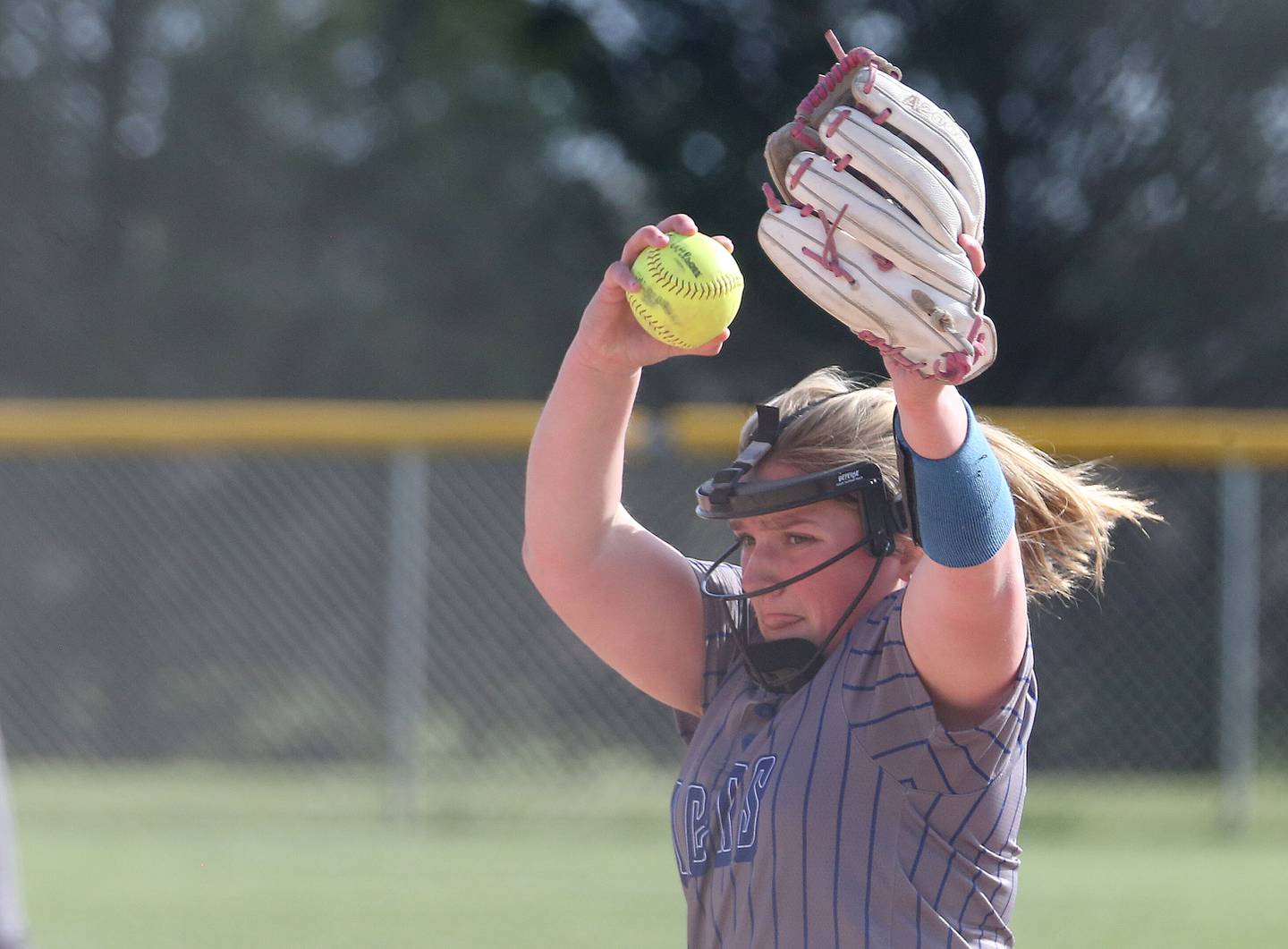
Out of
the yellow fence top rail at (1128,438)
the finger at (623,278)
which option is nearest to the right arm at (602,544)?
the finger at (623,278)

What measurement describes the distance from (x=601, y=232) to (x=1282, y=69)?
4.57m

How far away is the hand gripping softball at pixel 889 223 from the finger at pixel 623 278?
42 cm

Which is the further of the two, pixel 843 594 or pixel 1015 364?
pixel 1015 364

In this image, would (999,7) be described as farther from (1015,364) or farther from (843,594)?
(843,594)

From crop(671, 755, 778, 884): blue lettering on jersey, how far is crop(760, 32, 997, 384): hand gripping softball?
2.02 ft

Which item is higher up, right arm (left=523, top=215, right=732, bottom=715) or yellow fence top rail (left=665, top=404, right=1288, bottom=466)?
yellow fence top rail (left=665, top=404, right=1288, bottom=466)

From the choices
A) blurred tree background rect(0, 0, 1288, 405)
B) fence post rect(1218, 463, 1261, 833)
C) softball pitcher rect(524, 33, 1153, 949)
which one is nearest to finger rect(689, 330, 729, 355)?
softball pitcher rect(524, 33, 1153, 949)

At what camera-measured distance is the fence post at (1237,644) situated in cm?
711

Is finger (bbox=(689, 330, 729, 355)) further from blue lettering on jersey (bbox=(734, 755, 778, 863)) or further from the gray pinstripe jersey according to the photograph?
blue lettering on jersey (bbox=(734, 755, 778, 863))

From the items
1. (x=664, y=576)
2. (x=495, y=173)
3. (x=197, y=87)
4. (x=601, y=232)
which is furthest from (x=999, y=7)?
(x=664, y=576)

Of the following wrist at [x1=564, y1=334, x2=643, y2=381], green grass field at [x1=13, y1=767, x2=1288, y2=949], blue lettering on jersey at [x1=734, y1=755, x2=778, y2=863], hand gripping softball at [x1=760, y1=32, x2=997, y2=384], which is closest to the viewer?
hand gripping softball at [x1=760, y1=32, x2=997, y2=384]

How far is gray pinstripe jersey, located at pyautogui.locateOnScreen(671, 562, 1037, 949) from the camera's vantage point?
6.21 ft

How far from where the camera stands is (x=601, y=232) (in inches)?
451

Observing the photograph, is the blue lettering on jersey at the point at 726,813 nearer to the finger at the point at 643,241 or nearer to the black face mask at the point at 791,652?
the black face mask at the point at 791,652
